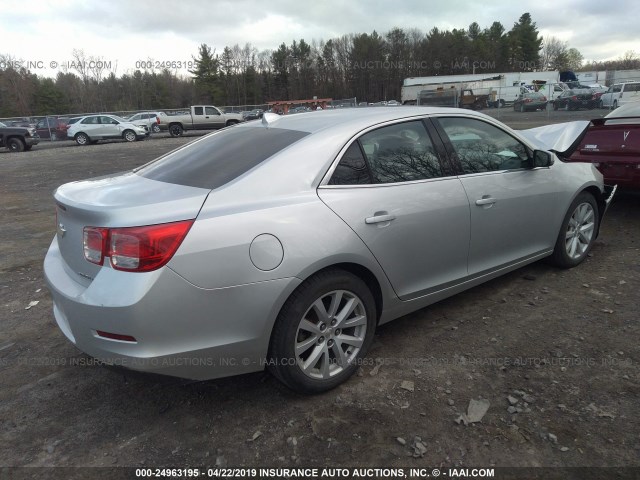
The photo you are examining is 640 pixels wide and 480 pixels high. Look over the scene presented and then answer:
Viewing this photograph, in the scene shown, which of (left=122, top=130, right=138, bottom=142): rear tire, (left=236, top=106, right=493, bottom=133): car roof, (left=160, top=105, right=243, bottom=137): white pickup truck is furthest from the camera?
(left=160, top=105, right=243, bottom=137): white pickup truck

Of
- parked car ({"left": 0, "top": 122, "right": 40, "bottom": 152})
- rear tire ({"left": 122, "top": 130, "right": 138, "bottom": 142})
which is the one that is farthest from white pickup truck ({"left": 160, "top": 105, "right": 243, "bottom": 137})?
parked car ({"left": 0, "top": 122, "right": 40, "bottom": 152})

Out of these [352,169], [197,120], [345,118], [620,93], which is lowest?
[352,169]

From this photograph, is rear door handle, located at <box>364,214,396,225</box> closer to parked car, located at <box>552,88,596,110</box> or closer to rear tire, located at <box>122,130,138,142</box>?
rear tire, located at <box>122,130,138,142</box>

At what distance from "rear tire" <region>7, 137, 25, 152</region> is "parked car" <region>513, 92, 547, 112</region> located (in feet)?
94.0

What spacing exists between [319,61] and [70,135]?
6534cm

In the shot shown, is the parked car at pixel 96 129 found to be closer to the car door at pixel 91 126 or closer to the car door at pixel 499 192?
the car door at pixel 91 126

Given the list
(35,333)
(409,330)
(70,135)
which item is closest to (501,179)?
(409,330)

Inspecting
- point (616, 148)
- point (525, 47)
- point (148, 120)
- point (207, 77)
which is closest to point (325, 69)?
point (207, 77)

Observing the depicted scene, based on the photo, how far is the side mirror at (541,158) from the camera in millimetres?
3768

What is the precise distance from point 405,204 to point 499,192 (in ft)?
3.30

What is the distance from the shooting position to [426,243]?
303 centimetres

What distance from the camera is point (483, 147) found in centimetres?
358

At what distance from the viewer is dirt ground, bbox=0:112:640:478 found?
2.27 meters

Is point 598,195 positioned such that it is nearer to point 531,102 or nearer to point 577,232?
point 577,232
